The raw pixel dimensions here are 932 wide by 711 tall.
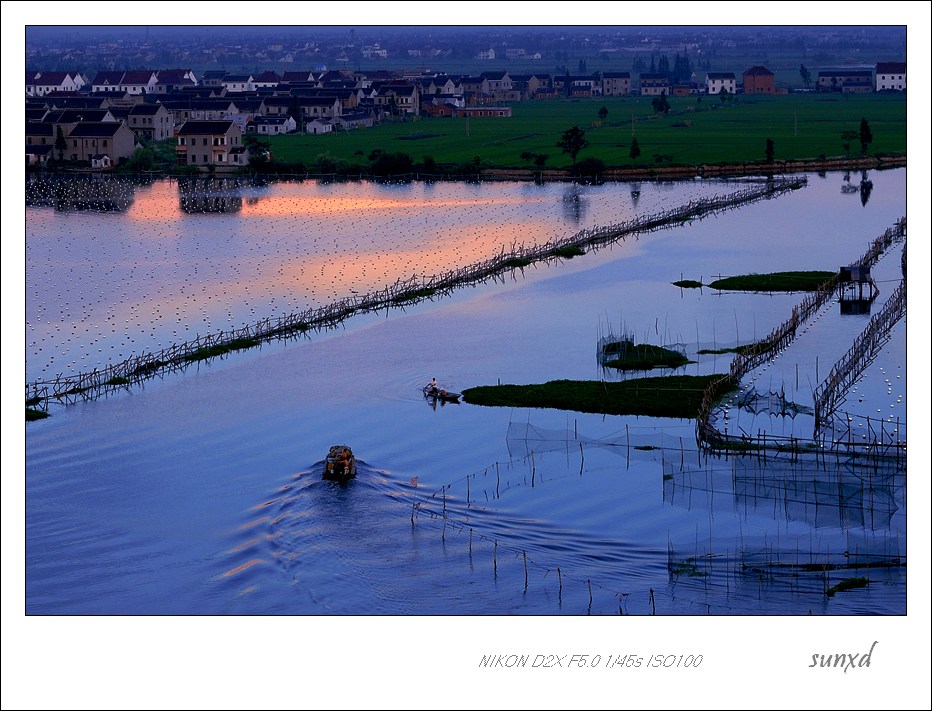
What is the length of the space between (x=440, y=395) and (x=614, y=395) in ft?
11.8

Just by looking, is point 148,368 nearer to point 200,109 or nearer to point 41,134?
point 41,134

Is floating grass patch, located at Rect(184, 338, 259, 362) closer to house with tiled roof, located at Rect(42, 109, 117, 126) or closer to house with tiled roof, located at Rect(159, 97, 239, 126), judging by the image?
house with tiled roof, located at Rect(42, 109, 117, 126)

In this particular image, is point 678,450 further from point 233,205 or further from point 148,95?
point 148,95

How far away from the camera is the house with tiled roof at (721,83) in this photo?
4405 inches

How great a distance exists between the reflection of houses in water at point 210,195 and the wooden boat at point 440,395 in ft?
113

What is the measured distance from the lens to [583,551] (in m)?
20.5

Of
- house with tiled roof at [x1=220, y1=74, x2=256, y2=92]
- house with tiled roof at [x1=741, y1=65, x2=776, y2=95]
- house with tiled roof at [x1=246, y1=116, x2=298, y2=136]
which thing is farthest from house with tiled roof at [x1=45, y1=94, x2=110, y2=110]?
house with tiled roof at [x1=741, y1=65, x2=776, y2=95]

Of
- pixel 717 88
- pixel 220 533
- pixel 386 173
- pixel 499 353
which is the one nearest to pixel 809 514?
pixel 220 533

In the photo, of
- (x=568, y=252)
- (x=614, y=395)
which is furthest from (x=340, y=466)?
(x=568, y=252)

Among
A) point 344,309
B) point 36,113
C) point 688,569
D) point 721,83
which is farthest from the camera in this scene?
point 721,83

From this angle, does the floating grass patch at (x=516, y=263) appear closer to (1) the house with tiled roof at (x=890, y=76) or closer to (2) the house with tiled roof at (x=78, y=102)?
(2) the house with tiled roof at (x=78, y=102)

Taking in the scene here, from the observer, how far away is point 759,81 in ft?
368

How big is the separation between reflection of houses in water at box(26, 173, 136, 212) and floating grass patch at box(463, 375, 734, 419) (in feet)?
120

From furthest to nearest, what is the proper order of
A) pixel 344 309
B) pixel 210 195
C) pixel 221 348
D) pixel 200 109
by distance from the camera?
pixel 200 109 → pixel 210 195 → pixel 344 309 → pixel 221 348
